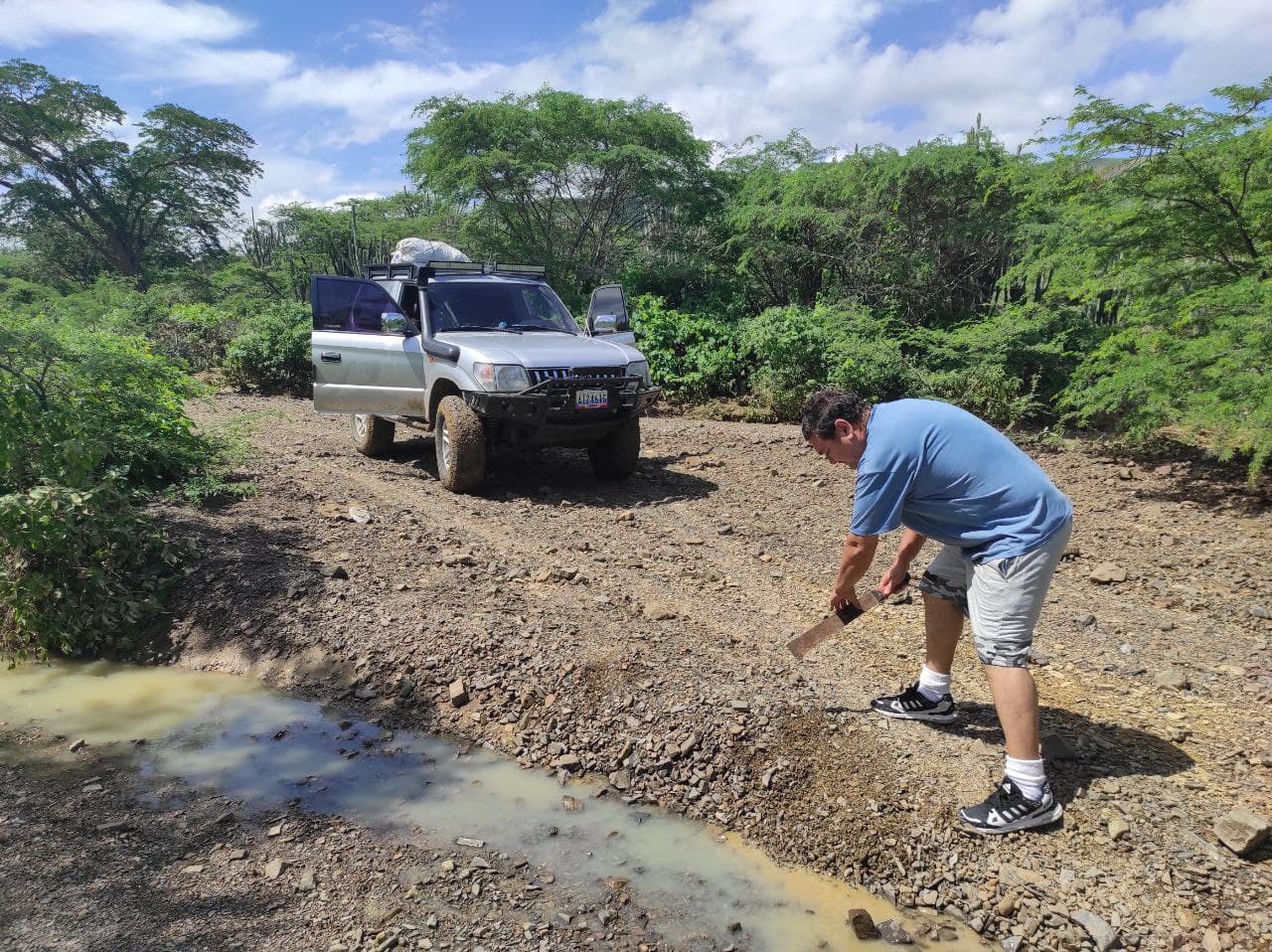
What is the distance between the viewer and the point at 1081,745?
11.5 feet

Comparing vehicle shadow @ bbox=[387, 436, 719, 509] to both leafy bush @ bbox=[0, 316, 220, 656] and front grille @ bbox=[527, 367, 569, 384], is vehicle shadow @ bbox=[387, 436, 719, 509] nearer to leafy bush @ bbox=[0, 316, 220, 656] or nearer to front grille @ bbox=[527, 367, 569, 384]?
front grille @ bbox=[527, 367, 569, 384]

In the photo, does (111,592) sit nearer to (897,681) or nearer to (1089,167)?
(897,681)

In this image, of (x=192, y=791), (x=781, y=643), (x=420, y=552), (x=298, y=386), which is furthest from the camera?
(x=298, y=386)

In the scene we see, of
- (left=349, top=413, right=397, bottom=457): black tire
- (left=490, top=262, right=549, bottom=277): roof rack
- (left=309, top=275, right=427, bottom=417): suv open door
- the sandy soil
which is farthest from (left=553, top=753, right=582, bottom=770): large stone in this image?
(left=349, top=413, right=397, bottom=457): black tire

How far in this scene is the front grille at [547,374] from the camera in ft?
21.8

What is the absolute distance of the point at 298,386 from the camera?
559 inches

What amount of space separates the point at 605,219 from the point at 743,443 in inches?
277

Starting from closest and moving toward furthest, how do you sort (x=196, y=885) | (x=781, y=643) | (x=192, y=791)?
Answer: (x=196, y=885) → (x=192, y=791) → (x=781, y=643)

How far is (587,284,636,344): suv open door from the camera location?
7879mm

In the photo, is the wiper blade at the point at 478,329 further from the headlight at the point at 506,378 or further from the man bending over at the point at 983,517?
the man bending over at the point at 983,517

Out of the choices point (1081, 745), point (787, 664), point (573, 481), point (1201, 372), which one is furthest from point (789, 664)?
point (1201, 372)

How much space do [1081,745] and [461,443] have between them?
4856mm

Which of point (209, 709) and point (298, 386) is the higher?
point (298, 386)

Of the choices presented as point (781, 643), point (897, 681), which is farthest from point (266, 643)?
point (897, 681)
